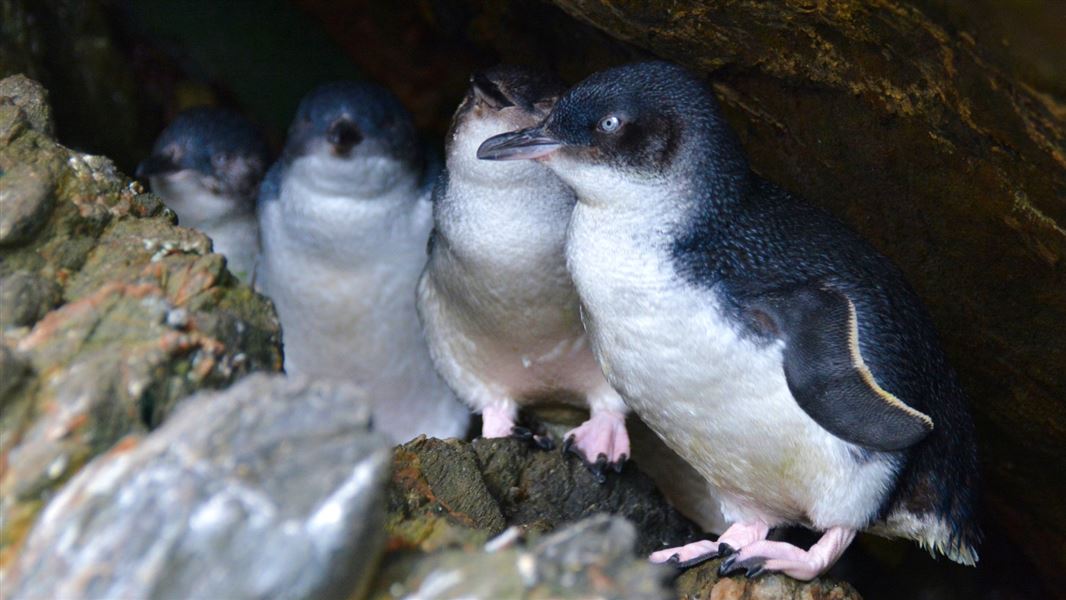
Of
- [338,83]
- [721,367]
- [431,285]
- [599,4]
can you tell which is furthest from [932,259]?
[338,83]

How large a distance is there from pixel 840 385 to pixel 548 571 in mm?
975

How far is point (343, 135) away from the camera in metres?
3.52

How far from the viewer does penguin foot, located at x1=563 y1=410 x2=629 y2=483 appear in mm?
3297

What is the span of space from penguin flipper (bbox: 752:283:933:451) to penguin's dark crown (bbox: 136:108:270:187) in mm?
2196

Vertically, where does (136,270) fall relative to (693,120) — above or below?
below

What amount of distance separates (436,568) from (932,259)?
72.2 inches

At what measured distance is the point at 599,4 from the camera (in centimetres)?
301

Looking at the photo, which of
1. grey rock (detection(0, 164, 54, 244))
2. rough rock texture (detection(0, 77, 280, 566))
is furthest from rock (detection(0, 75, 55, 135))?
grey rock (detection(0, 164, 54, 244))

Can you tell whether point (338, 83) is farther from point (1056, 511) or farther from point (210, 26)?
point (1056, 511)

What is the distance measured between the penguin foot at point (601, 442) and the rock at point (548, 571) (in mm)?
1454

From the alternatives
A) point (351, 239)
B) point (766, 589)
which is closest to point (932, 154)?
point (766, 589)

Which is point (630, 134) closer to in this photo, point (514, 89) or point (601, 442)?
point (514, 89)

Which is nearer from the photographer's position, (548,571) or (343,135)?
(548,571)

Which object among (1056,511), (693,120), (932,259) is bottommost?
(1056,511)
